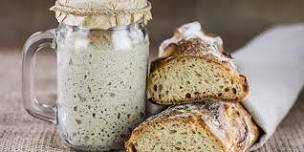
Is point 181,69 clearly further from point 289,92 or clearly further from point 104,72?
point 289,92

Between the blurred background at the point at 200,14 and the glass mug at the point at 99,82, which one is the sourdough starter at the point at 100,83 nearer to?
the glass mug at the point at 99,82

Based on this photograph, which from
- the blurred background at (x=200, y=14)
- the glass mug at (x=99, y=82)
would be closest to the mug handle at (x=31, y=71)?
the glass mug at (x=99, y=82)

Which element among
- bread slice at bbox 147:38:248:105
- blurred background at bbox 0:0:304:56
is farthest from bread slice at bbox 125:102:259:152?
blurred background at bbox 0:0:304:56

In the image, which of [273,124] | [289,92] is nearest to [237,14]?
[289,92]

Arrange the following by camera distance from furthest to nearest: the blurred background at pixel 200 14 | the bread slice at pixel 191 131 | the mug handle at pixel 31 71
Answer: the blurred background at pixel 200 14, the mug handle at pixel 31 71, the bread slice at pixel 191 131

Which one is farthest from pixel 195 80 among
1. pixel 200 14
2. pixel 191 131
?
pixel 200 14

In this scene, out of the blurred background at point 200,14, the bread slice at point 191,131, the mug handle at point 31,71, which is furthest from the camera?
the blurred background at point 200,14

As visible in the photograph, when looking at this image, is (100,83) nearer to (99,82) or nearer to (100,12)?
(99,82)
